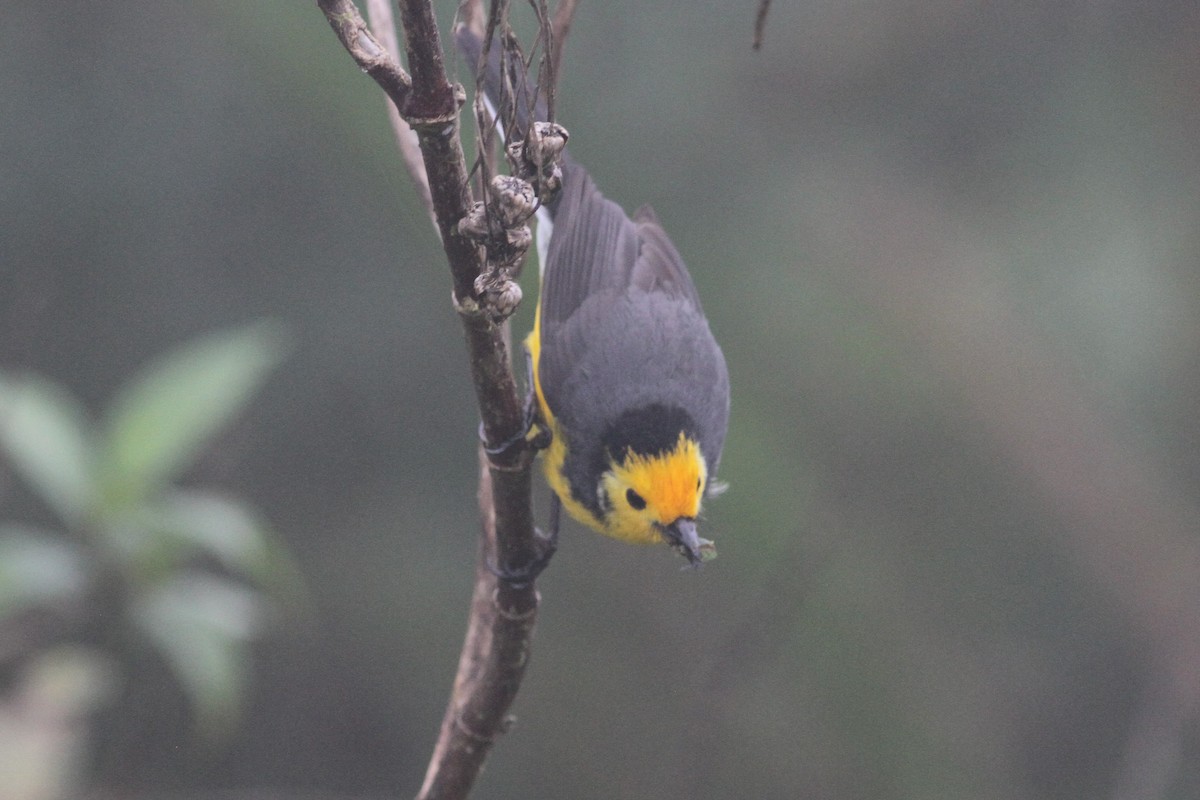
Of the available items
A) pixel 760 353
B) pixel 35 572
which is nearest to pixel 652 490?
pixel 35 572

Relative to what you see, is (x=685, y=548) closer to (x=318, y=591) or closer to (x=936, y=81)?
(x=318, y=591)

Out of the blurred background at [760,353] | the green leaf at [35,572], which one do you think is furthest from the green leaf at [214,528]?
the blurred background at [760,353]

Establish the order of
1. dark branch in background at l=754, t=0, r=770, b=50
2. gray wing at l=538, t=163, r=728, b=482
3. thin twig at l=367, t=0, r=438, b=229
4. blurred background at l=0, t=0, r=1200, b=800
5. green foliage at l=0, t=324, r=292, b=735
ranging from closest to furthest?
dark branch in background at l=754, t=0, r=770, b=50 < thin twig at l=367, t=0, r=438, b=229 < green foliage at l=0, t=324, r=292, b=735 < gray wing at l=538, t=163, r=728, b=482 < blurred background at l=0, t=0, r=1200, b=800

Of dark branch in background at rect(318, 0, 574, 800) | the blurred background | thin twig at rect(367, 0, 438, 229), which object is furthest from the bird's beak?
the blurred background

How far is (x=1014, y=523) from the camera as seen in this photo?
5.05 m

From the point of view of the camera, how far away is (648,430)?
120 inches

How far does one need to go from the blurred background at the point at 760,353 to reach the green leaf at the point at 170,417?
1.70 metres

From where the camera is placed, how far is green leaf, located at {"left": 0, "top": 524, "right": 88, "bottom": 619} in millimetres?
2877

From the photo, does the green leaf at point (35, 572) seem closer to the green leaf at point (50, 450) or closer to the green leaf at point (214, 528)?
the green leaf at point (50, 450)

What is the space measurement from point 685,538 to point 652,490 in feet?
0.48

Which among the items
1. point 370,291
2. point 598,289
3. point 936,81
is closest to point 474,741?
point 598,289

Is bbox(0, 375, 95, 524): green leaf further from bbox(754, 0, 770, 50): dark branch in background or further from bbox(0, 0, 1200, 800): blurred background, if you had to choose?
bbox(754, 0, 770, 50): dark branch in background

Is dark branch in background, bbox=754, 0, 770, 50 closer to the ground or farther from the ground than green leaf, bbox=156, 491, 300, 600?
farther from the ground

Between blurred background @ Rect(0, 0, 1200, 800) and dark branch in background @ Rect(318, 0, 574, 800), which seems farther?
blurred background @ Rect(0, 0, 1200, 800)
